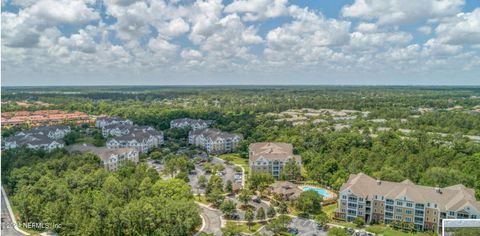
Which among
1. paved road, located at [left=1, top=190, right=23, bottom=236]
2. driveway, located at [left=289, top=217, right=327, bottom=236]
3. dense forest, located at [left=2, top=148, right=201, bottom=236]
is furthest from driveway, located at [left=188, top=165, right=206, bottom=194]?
paved road, located at [left=1, top=190, right=23, bottom=236]

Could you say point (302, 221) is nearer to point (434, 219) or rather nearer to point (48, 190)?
point (434, 219)

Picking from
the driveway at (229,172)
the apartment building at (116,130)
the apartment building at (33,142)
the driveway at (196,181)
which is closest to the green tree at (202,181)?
the driveway at (196,181)

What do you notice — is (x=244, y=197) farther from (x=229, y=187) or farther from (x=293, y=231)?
(x=293, y=231)

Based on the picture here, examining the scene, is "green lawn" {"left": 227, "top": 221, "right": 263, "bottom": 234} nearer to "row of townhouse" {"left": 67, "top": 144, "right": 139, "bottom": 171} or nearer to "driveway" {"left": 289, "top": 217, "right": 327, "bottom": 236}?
"driveway" {"left": 289, "top": 217, "right": 327, "bottom": 236}

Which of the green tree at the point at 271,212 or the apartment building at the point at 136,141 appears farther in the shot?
the apartment building at the point at 136,141

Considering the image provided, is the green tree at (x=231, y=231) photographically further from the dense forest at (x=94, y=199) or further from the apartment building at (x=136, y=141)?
the apartment building at (x=136, y=141)

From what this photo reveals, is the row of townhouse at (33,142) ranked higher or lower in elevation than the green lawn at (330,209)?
higher
